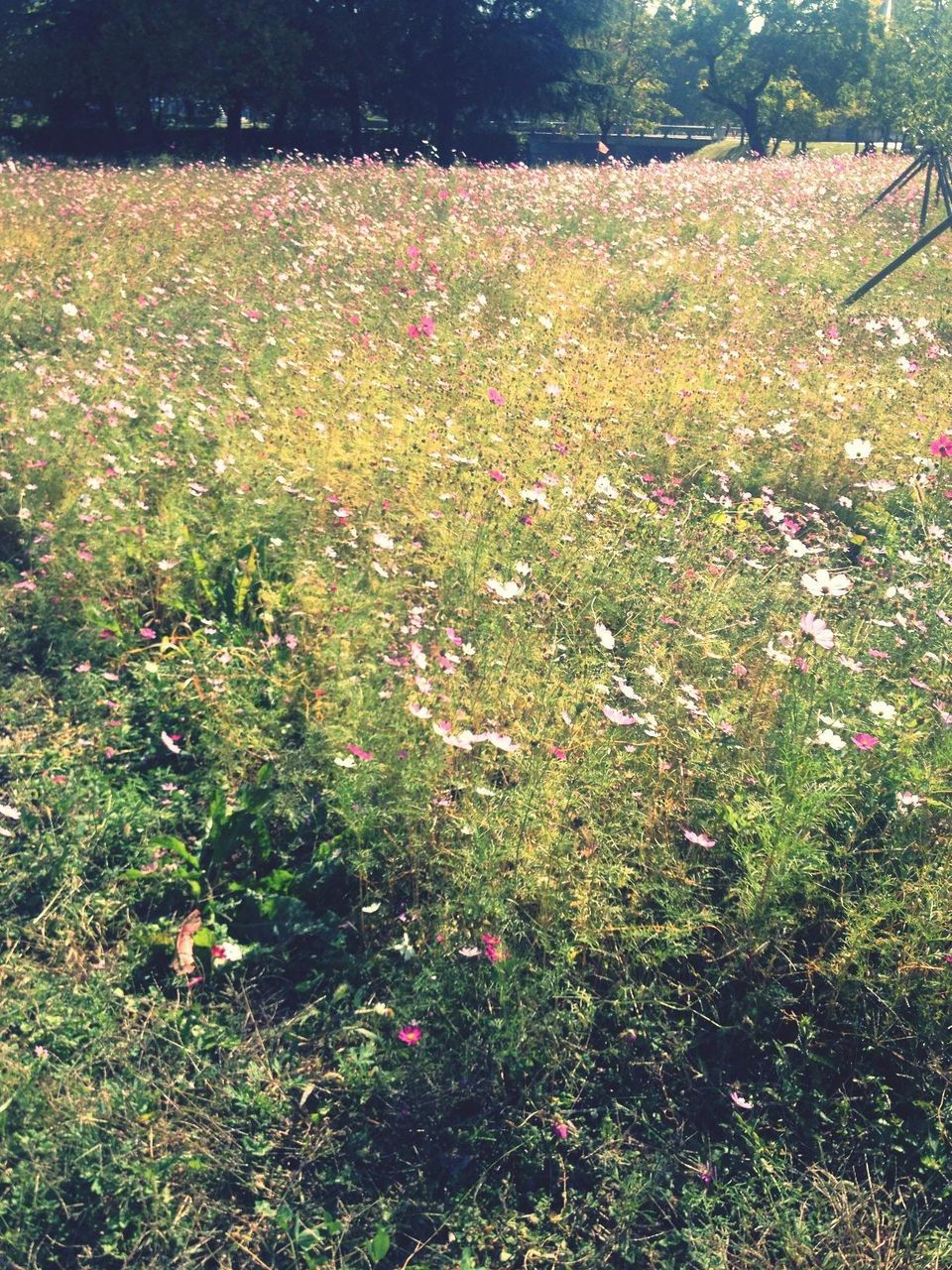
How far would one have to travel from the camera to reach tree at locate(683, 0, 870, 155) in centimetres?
3559

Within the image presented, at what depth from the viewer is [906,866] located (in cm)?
260

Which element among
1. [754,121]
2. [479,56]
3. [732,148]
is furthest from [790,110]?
[479,56]

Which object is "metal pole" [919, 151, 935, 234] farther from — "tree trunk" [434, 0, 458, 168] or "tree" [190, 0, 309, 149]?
"tree trunk" [434, 0, 458, 168]

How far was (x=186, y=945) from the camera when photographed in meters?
2.51

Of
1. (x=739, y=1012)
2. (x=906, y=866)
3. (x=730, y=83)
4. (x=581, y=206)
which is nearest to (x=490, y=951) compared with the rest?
(x=739, y=1012)

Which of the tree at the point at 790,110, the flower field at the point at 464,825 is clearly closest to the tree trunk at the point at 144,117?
the flower field at the point at 464,825

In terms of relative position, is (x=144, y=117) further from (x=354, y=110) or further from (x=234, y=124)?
(x=354, y=110)

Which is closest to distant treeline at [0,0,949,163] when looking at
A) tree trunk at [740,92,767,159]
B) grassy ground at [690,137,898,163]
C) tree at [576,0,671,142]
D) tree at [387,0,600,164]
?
tree at [387,0,600,164]

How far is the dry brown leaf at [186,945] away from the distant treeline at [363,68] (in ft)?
42.9

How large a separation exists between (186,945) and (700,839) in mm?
1310

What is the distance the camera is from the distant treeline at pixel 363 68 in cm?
2120

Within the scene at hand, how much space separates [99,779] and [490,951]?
1391mm

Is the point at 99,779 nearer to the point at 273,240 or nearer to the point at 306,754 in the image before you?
the point at 306,754

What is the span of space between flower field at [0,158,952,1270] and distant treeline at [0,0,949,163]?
1055cm
